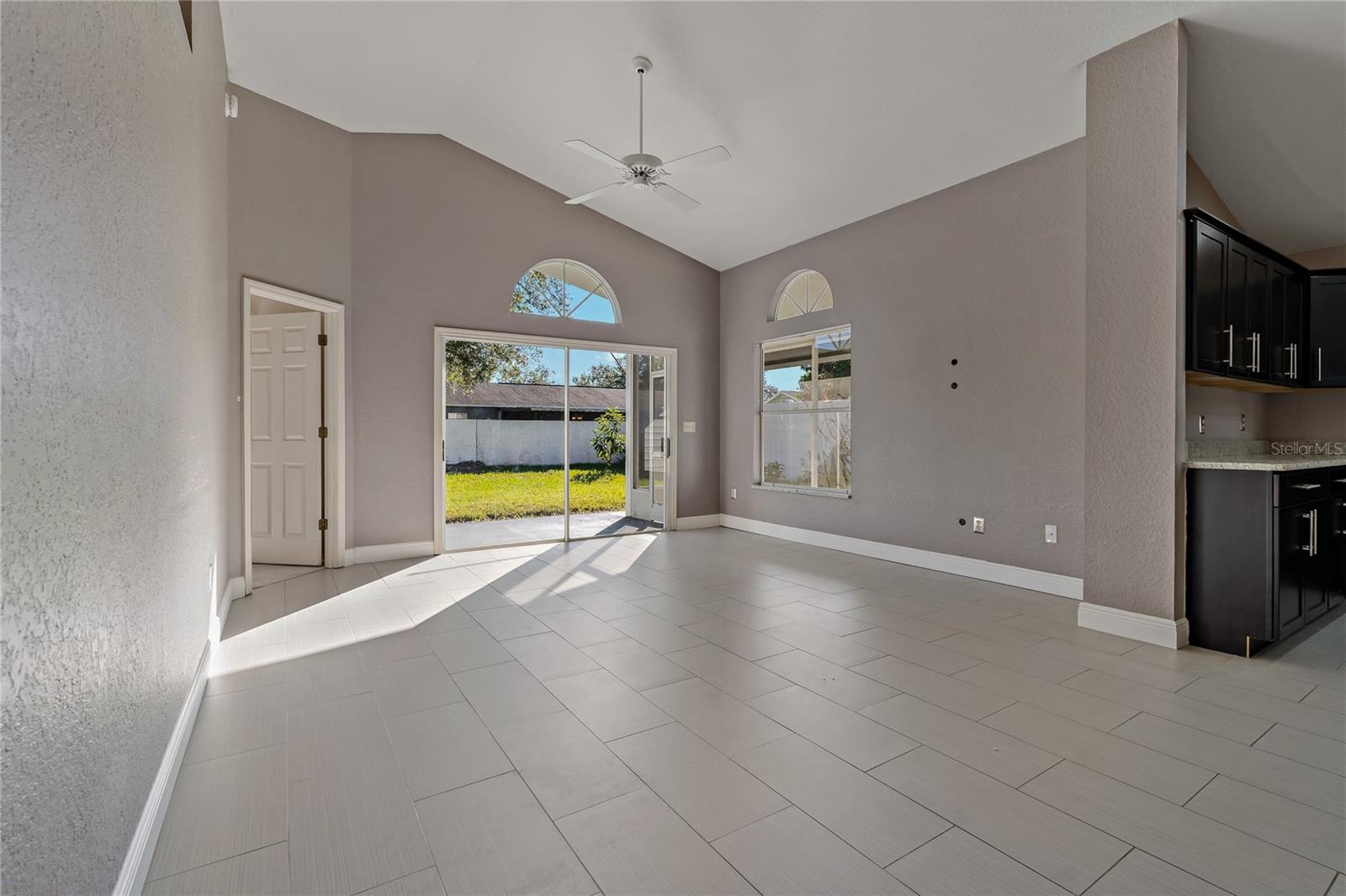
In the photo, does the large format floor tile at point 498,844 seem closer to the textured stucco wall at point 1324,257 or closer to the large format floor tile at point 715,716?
the large format floor tile at point 715,716

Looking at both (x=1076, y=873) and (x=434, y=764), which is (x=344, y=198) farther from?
(x=1076, y=873)

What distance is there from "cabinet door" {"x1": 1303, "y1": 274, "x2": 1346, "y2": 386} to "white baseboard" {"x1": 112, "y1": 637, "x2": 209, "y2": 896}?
680cm

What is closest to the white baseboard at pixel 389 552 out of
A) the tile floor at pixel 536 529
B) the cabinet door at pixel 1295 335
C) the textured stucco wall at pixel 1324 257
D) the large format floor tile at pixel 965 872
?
the tile floor at pixel 536 529

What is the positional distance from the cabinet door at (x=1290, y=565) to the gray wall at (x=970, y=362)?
105cm

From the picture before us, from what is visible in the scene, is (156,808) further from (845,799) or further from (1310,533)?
(1310,533)

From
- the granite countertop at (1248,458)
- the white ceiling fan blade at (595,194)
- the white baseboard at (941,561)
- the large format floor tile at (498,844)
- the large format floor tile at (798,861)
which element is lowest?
the large format floor tile at (498,844)

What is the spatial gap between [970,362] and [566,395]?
374cm

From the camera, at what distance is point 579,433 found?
6.52 m

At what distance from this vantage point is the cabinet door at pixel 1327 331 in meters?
4.47

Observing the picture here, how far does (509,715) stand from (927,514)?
385cm

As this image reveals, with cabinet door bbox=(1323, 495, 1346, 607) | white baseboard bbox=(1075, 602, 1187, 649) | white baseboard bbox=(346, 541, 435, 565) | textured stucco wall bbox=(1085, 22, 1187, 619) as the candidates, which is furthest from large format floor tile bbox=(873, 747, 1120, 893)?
white baseboard bbox=(346, 541, 435, 565)

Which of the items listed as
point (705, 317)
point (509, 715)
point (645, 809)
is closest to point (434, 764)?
point (509, 715)

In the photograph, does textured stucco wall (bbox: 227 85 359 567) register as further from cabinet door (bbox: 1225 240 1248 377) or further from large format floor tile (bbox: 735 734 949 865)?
cabinet door (bbox: 1225 240 1248 377)

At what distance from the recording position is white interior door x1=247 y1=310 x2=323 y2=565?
5.14 meters
